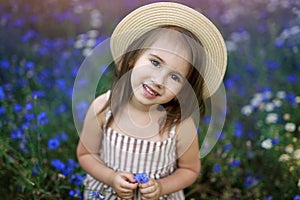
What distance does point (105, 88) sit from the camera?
2.13m

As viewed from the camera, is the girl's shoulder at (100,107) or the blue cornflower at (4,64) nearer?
the girl's shoulder at (100,107)

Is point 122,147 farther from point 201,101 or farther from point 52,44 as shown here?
point 52,44

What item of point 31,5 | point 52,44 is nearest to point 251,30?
point 52,44

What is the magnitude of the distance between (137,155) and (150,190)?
180mm

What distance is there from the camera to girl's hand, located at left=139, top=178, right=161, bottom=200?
160cm

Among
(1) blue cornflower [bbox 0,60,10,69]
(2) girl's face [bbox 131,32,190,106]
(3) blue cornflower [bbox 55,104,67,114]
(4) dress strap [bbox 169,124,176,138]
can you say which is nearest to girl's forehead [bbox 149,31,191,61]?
(2) girl's face [bbox 131,32,190,106]

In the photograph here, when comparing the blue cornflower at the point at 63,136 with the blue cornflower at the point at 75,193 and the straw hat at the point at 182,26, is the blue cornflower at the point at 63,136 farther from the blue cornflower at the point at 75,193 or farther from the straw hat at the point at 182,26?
the straw hat at the point at 182,26

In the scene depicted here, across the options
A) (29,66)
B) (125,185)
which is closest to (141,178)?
(125,185)

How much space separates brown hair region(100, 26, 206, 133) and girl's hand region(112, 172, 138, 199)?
0.19 meters

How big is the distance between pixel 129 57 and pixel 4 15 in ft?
5.59

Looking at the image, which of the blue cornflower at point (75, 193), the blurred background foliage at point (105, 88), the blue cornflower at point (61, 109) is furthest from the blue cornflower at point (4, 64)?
the blue cornflower at point (75, 193)

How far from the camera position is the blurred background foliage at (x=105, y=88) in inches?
81.8

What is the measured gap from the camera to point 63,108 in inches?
98.8

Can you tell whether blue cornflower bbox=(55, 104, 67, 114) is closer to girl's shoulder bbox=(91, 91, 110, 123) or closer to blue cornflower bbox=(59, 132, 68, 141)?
blue cornflower bbox=(59, 132, 68, 141)
